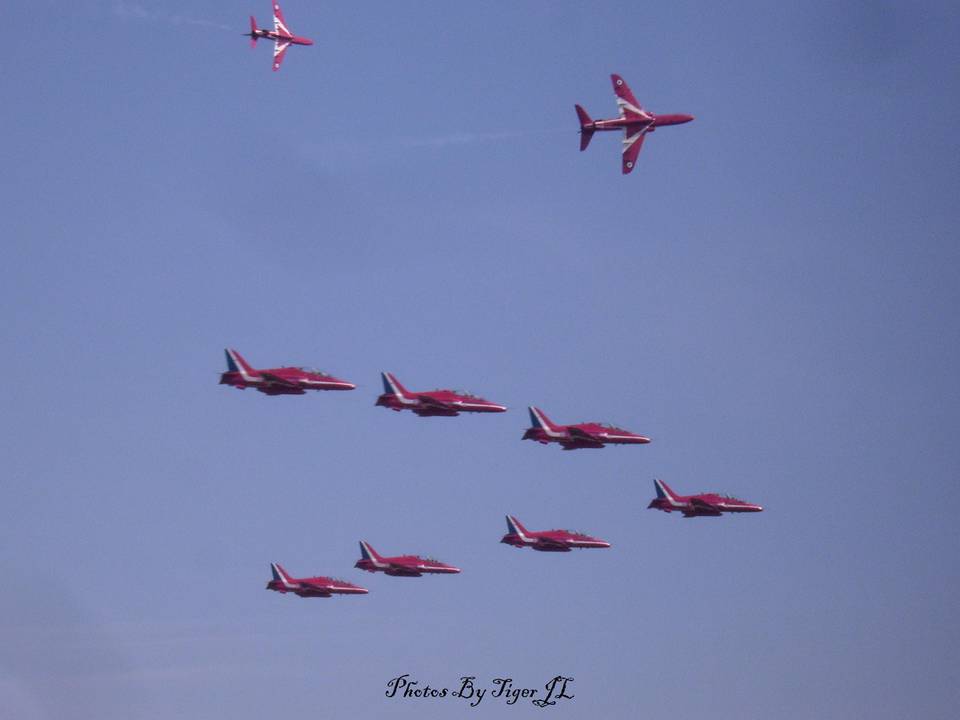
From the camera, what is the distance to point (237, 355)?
199 m
